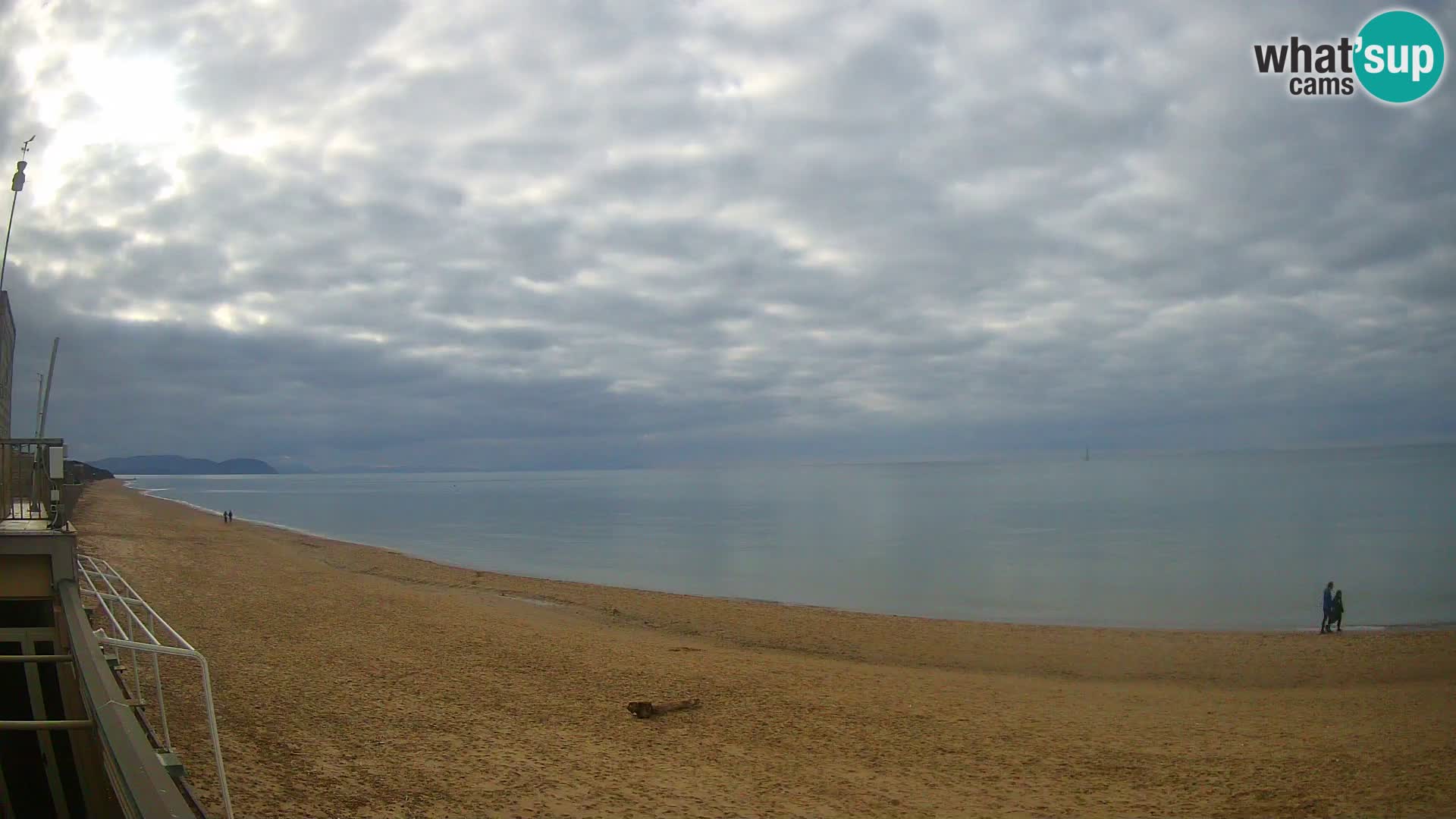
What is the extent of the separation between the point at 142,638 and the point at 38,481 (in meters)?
3.83

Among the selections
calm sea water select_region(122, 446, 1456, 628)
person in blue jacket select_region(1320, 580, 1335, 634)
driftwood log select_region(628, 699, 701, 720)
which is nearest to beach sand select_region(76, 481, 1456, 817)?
driftwood log select_region(628, 699, 701, 720)

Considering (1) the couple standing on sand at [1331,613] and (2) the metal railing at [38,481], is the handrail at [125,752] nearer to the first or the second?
(2) the metal railing at [38,481]

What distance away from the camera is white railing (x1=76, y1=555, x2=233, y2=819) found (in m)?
5.37

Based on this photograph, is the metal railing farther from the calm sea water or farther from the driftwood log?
the calm sea water

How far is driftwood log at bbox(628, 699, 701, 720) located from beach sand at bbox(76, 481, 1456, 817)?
0.26 metres

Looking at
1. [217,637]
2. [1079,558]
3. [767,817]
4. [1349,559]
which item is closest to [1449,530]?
[1349,559]

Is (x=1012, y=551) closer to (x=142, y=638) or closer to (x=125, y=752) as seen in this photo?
(x=142, y=638)

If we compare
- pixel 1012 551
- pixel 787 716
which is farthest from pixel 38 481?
pixel 1012 551

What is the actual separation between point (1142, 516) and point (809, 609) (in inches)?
1908

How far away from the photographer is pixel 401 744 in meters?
9.37

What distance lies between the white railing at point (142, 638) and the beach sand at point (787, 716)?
61 cm

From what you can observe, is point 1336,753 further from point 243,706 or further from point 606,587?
point 606,587

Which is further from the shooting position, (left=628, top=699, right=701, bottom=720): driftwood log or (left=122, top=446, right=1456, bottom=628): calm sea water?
(left=122, top=446, right=1456, bottom=628): calm sea water

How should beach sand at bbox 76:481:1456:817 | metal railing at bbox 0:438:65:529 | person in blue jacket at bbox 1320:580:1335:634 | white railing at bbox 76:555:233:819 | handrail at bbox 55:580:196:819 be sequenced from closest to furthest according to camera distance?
handrail at bbox 55:580:196:819 < white railing at bbox 76:555:233:819 < beach sand at bbox 76:481:1456:817 < metal railing at bbox 0:438:65:529 < person in blue jacket at bbox 1320:580:1335:634
